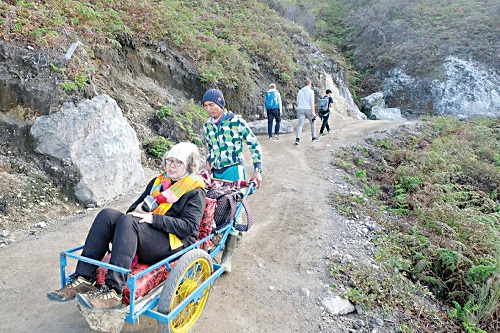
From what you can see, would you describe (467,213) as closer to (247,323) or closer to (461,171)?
(461,171)

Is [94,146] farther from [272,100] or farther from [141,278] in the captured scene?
[272,100]

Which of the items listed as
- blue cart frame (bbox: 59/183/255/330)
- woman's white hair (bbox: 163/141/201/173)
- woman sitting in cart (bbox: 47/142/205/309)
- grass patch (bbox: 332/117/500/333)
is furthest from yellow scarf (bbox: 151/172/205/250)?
grass patch (bbox: 332/117/500/333)

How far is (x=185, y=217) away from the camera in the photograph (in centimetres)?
348

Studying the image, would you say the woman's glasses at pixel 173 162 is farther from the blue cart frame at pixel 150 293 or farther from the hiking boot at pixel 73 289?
the hiking boot at pixel 73 289

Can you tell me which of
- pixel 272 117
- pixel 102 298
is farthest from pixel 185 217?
pixel 272 117

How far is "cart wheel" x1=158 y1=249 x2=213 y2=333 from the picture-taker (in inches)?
118

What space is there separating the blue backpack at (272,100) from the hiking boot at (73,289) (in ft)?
32.5

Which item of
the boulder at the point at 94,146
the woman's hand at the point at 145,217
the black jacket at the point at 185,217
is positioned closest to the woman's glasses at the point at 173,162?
the black jacket at the point at 185,217

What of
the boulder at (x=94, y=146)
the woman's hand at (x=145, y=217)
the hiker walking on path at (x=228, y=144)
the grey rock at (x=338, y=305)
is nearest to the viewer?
the woman's hand at (x=145, y=217)

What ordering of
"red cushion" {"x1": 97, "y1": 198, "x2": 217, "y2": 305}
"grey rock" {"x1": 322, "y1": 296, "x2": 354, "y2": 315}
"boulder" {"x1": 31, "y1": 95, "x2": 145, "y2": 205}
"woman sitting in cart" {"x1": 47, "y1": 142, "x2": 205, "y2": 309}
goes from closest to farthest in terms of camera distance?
"woman sitting in cart" {"x1": 47, "y1": 142, "x2": 205, "y2": 309}, "red cushion" {"x1": 97, "y1": 198, "x2": 217, "y2": 305}, "grey rock" {"x1": 322, "y1": 296, "x2": 354, "y2": 315}, "boulder" {"x1": 31, "y1": 95, "x2": 145, "y2": 205}

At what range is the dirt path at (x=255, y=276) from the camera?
3.74 meters

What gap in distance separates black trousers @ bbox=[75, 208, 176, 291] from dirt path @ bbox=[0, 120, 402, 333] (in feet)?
2.95

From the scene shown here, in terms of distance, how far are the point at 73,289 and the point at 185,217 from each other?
1140 millimetres

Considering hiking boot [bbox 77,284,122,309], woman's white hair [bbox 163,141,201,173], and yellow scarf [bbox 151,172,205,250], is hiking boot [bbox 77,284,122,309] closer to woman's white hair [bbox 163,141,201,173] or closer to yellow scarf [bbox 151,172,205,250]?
yellow scarf [bbox 151,172,205,250]
